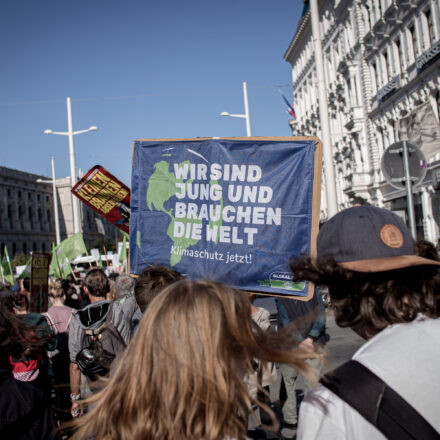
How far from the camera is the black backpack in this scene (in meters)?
3.83

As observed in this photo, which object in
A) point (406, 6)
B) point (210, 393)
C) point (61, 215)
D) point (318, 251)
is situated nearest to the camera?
point (210, 393)

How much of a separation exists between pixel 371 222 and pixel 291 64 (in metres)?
53.5

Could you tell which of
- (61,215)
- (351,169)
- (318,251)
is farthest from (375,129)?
(61,215)

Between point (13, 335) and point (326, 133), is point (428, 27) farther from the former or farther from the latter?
point (13, 335)

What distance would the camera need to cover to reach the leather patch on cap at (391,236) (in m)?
1.76

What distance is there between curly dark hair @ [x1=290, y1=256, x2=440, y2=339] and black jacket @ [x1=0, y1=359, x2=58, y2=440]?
1.27 m

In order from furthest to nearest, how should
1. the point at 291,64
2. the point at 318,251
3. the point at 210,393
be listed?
the point at 291,64 < the point at 318,251 < the point at 210,393

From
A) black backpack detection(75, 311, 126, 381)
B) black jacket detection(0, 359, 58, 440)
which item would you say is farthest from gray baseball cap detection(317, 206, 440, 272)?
black backpack detection(75, 311, 126, 381)

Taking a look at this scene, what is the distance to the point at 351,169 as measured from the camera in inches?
1300

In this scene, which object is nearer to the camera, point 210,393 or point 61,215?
point 210,393

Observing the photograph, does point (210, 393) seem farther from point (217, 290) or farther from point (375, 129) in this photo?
point (375, 129)

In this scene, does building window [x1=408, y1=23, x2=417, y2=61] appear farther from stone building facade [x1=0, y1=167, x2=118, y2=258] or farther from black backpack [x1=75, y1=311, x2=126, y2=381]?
stone building facade [x1=0, y1=167, x2=118, y2=258]

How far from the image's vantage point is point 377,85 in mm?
29141

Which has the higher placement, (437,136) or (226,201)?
(437,136)
